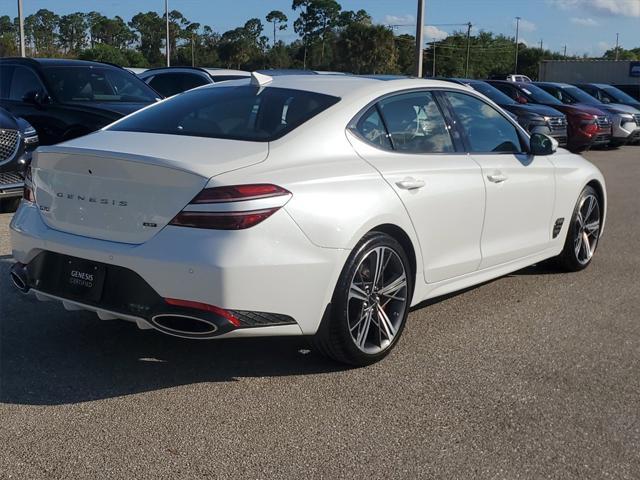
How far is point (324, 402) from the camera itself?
156 inches

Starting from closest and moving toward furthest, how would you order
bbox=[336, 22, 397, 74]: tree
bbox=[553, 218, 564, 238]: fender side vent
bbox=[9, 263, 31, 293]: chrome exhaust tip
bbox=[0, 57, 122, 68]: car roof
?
bbox=[9, 263, 31, 293]: chrome exhaust tip
bbox=[553, 218, 564, 238]: fender side vent
bbox=[0, 57, 122, 68]: car roof
bbox=[336, 22, 397, 74]: tree

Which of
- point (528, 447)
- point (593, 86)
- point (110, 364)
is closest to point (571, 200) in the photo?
point (528, 447)

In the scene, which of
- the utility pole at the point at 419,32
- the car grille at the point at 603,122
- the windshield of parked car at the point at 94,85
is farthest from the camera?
the car grille at the point at 603,122

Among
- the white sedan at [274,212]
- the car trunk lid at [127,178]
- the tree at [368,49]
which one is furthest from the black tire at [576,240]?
the tree at [368,49]

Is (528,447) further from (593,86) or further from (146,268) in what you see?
(593,86)

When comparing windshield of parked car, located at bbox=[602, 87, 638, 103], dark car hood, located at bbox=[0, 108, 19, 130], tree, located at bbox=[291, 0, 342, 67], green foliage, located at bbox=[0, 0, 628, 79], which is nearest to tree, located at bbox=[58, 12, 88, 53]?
green foliage, located at bbox=[0, 0, 628, 79]

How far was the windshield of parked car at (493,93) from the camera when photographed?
1753cm

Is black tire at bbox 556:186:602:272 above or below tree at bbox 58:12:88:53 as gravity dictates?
below

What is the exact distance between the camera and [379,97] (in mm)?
4809

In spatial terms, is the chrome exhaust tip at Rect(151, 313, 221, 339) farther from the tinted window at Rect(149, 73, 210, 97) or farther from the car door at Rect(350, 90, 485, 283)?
the tinted window at Rect(149, 73, 210, 97)

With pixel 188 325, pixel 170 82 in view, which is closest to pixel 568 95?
pixel 170 82

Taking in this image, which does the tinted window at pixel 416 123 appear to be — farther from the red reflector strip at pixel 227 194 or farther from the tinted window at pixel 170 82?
the tinted window at pixel 170 82

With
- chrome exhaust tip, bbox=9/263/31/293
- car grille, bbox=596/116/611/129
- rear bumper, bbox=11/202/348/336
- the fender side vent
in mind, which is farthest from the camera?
car grille, bbox=596/116/611/129

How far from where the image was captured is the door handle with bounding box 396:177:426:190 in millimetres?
4562
